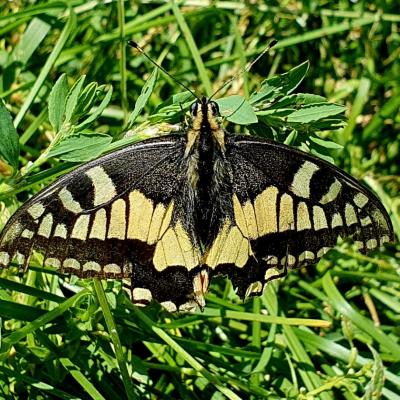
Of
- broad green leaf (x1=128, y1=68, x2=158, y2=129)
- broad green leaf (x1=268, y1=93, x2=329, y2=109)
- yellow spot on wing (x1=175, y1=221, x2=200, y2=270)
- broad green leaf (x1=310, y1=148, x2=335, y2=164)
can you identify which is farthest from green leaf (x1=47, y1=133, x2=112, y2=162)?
broad green leaf (x1=310, y1=148, x2=335, y2=164)

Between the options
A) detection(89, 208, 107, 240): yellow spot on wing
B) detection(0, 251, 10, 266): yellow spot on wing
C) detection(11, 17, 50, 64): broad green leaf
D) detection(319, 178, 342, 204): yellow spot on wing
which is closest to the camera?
detection(0, 251, 10, 266): yellow spot on wing

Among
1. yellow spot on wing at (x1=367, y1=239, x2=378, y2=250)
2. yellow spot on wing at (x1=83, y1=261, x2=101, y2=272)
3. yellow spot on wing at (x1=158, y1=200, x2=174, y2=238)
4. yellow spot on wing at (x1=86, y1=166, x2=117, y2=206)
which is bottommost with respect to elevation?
yellow spot on wing at (x1=83, y1=261, x2=101, y2=272)

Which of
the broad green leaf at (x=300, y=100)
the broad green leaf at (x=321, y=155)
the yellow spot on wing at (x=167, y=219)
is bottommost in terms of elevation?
the yellow spot on wing at (x=167, y=219)

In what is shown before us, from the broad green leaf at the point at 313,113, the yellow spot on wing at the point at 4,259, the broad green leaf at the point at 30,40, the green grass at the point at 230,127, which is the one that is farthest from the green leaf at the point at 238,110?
the broad green leaf at the point at 30,40

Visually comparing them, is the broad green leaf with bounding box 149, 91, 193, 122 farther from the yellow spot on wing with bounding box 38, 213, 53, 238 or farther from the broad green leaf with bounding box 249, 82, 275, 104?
the yellow spot on wing with bounding box 38, 213, 53, 238

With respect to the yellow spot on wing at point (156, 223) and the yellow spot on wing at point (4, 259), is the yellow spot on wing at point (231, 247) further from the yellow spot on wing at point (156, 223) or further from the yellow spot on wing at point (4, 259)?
the yellow spot on wing at point (4, 259)

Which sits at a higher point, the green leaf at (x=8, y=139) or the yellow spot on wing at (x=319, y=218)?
the green leaf at (x=8, y=139)

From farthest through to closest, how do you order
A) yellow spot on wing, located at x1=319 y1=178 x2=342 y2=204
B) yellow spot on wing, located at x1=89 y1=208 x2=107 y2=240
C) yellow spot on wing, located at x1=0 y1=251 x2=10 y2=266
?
yellow spot on wing, located at x1=319 y1=178 x2=342 y2=204 < yellow spot on wing, located at x1=89 y1=208 x2=107 y2=240 < yellow spot on wing, located at x1=0 y1=251 x2=10 y2=266
